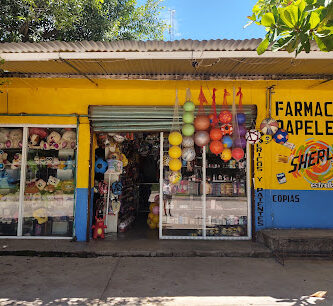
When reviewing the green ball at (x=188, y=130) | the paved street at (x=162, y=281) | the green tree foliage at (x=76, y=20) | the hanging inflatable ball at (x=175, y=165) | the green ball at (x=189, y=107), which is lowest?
the paved street at (x=162, y=281)

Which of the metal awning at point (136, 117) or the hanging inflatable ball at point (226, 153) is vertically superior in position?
the metal awning at point (136, 117)

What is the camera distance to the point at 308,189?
6.50 meters

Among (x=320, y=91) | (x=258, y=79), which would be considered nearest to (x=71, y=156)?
(x=258, y=79)

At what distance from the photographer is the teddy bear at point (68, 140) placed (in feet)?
21.9

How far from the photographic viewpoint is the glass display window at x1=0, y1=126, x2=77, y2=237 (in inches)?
261

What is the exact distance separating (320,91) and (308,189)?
2.11 metres

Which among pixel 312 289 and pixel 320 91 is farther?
pixel 320 91

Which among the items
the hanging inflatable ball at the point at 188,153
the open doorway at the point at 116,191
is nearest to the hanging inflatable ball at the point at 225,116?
the hanging inflatable ball at the point at 188,153

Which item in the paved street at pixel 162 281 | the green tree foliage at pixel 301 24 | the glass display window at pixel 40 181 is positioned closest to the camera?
the green tree foliage at pixel 301 24

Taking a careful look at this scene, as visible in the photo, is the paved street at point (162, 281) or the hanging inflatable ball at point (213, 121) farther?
the hanging inflatable ball at point (213, 121)

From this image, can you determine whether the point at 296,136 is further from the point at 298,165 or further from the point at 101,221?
the point at 101,221

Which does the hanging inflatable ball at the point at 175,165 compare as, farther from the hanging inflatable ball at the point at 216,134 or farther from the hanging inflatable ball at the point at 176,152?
the hanging inflatable ball at the point at 216,134

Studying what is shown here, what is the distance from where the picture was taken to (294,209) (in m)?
6.49

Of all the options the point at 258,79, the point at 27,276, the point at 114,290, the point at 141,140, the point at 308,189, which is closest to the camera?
the point at 114,290
